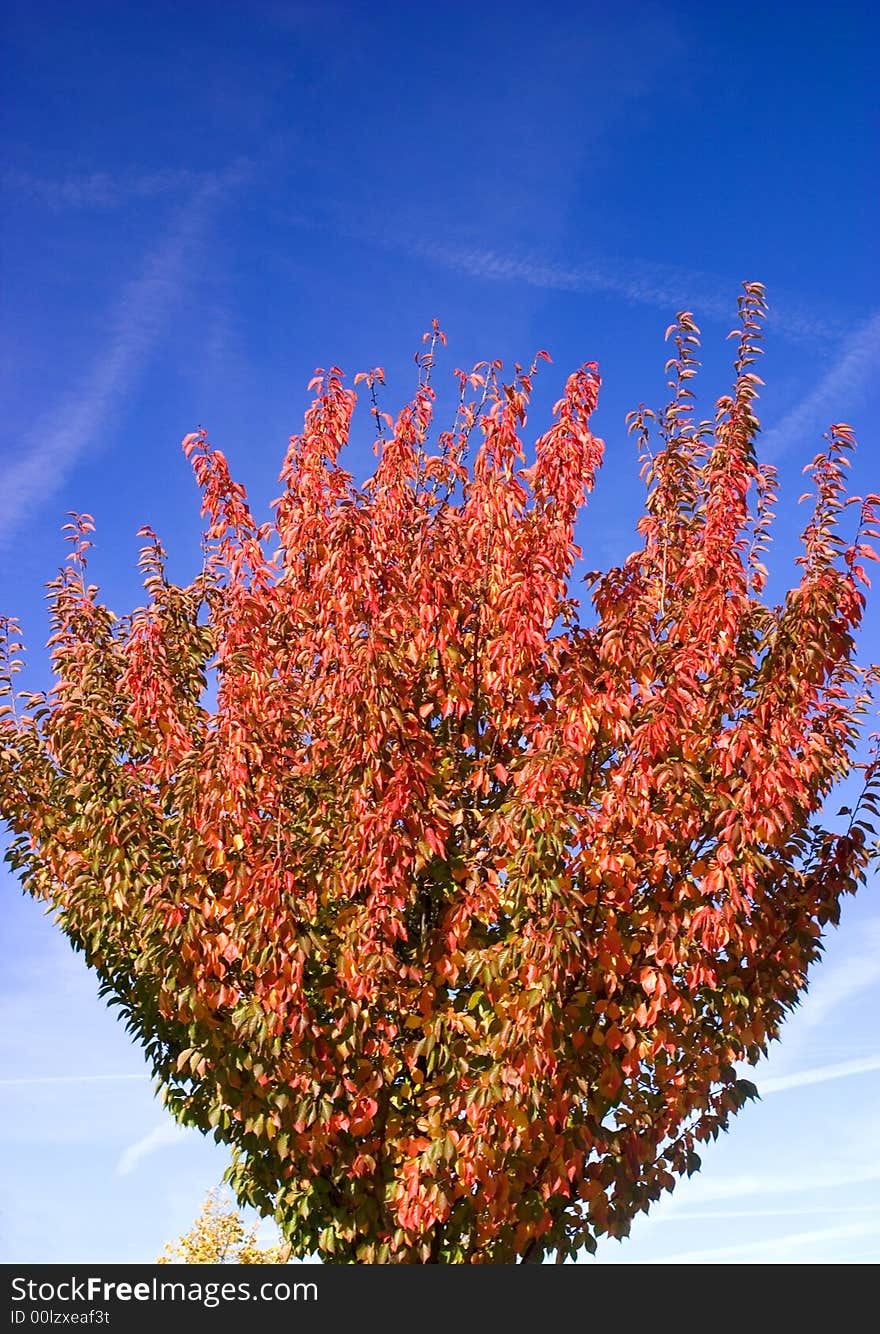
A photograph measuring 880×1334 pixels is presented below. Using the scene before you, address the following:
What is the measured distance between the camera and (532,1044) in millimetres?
8031

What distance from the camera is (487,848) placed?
905 cm

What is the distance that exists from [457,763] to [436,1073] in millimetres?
2487

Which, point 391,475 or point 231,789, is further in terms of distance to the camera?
point 391,475

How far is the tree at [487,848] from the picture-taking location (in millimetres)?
8328

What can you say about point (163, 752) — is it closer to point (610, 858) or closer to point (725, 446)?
point (610, 858)

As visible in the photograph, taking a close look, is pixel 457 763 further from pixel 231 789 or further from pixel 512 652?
pixel 231 789

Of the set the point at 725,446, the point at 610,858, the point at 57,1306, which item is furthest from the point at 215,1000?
the point at 725,446

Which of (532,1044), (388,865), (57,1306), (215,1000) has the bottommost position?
(57,1306)

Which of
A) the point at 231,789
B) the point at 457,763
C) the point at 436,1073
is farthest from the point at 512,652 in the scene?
the point at 436,1073

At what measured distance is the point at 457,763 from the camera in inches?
396

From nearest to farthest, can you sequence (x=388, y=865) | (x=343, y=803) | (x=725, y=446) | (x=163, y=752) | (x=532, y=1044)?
(x=532, y=1044)
(x=388, y=865)
(x=343, y=803)
(x=725, y=446)
(x=163, y=752)

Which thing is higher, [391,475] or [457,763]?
[391,475]

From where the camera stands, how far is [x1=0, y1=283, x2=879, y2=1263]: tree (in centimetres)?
833

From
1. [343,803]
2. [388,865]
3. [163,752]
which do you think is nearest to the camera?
[388,865]
